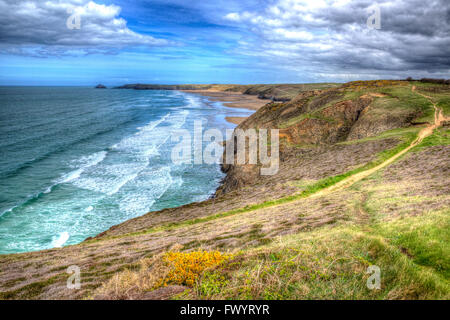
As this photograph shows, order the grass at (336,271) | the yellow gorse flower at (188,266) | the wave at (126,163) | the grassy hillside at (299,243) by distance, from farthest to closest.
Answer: the wave at (126,163) → the yellow gorse flower at (188,266) → the grassy hillside at (299,243) → the grass at (336,271)

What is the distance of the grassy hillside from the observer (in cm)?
609

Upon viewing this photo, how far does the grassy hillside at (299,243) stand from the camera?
20.0 ft

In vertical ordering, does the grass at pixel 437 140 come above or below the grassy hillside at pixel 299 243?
above

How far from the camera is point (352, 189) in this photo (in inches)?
809

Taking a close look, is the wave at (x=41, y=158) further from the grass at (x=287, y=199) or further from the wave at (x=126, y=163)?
the grass at (x=287, y=199)

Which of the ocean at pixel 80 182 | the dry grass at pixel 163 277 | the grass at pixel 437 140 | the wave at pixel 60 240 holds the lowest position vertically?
the wave at pixel 60 240

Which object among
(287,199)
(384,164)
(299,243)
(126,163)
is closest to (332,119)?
(384,164)

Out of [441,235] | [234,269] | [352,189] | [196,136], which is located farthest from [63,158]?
[441,235]

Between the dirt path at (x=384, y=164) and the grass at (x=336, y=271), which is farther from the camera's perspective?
the dirt path at (x=384, y=164)

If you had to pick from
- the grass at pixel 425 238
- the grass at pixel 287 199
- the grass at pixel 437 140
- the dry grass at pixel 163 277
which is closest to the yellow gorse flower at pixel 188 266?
the dry grass at pixel 163 277
